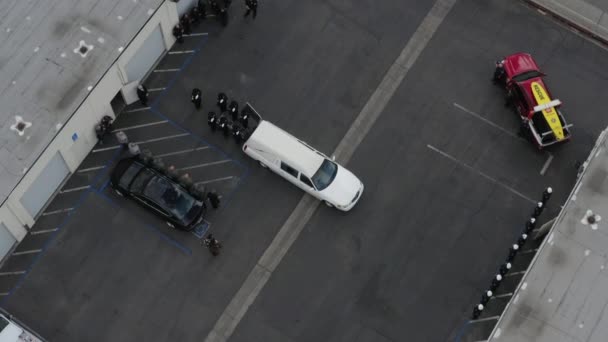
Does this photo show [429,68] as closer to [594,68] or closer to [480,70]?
[480,70]

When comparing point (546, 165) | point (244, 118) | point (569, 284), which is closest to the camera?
point (569, 284)

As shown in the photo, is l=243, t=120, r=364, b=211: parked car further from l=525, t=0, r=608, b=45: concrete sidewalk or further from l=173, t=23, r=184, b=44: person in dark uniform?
l=525, t=0, r=608, b=45: concrete sidewalk

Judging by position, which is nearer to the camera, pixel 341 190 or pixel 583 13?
pixel 341 190

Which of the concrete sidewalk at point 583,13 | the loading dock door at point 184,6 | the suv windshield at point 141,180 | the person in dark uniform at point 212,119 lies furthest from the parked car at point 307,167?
the concrete sidewalk at point 583,13

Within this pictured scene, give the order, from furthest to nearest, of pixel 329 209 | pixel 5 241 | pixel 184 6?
pixel 184 6
pixel 329 209
pixel 5 241

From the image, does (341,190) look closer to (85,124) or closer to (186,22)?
(186,22)

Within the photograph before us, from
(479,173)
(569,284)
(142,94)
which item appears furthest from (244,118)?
(569,284)

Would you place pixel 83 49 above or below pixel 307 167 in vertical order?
below

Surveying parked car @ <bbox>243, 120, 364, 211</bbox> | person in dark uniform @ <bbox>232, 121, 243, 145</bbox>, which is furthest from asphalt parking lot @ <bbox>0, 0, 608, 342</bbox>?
parked car @ <bbox>243, 120, 364, 211</bbox>
